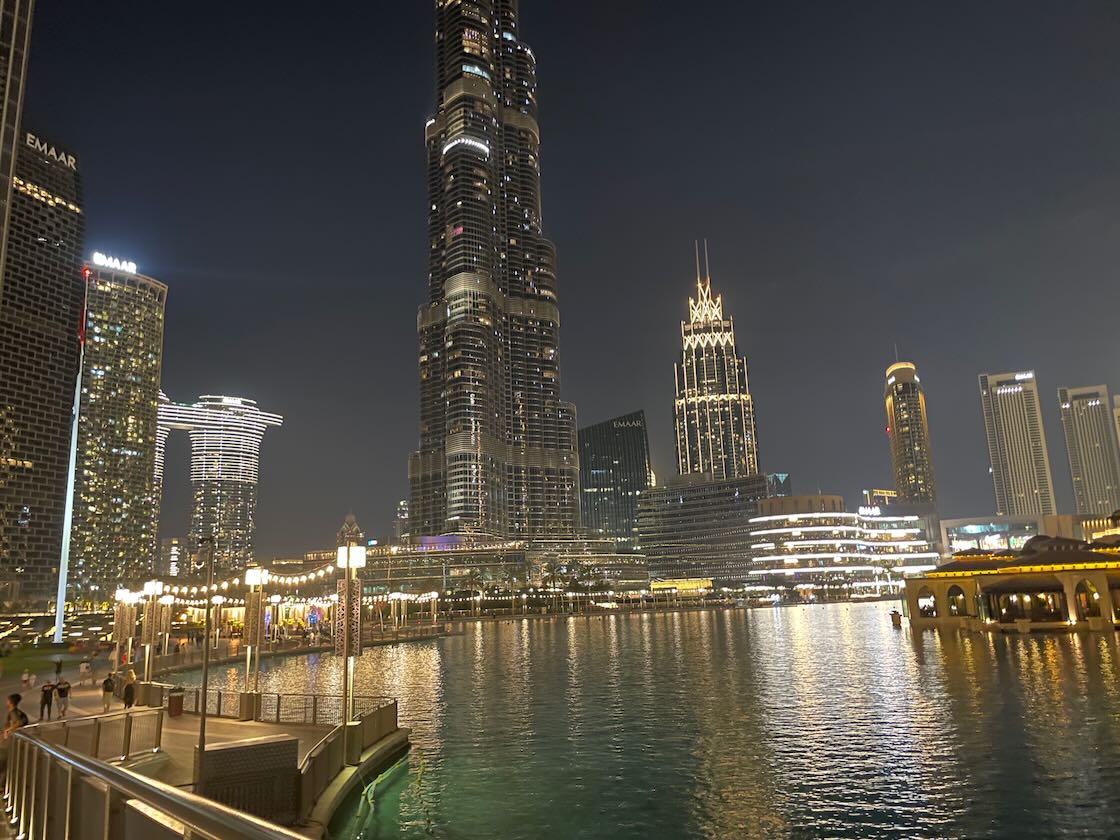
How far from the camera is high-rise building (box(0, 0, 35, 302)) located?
195ft

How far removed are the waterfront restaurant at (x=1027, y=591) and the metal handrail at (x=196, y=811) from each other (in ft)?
313

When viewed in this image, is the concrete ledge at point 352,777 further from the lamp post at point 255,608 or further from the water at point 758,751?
the lamp post at point 255,608

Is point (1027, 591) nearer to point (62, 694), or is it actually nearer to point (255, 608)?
point (255, 608)

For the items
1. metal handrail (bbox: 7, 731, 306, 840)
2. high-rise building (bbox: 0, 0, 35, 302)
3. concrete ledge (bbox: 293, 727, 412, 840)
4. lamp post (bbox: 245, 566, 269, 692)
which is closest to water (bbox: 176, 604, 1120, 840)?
concrete ledge (bbox: 293, 727, 412, 840)

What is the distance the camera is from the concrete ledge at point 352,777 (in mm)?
18406

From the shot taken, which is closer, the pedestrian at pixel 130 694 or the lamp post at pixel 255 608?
the pedestrian at pixel 130 694

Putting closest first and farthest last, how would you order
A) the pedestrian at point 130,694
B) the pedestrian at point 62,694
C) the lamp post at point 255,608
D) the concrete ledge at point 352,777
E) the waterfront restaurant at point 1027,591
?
1. the concrete ledge at point 352,777
2. the pedestrian at point 62,694
3. the pedestrian at point 130,694
4. the lamp post at point 255,608
5. the waterfront restaurant at point 1027,591

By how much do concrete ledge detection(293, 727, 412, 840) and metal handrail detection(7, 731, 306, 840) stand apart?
9625mm

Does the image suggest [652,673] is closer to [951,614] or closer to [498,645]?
[498,645]

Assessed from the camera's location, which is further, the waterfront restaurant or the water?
the waterfront restaurant

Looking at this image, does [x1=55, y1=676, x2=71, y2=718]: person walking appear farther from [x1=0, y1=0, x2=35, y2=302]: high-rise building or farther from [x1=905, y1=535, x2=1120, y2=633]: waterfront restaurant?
[x1=905, y1=535, x2=1120, y2=633]: waterfront restaurant

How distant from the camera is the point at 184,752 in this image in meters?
22.6

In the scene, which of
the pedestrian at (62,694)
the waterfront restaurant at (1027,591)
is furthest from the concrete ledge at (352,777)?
the waterfront restaurant at (1027,591)

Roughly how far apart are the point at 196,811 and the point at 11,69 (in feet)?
249
